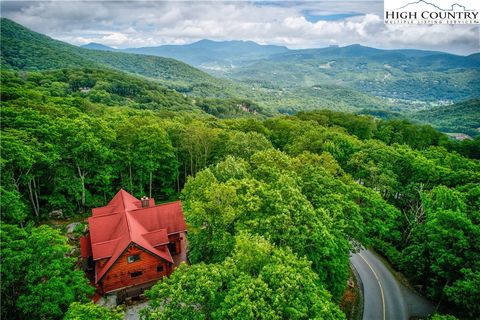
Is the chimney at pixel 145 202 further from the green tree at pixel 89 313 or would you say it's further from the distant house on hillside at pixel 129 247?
the green tree at pixel 89 313

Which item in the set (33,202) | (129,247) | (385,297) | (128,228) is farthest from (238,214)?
(33,202)

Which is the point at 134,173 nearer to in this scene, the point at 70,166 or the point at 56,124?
the point at 70,166

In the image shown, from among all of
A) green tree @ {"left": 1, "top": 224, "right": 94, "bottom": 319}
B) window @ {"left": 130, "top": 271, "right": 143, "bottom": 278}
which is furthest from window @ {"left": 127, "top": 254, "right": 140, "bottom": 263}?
green tree @ {"left": 1, "top": 224, "right": 94, "bottom": 319}

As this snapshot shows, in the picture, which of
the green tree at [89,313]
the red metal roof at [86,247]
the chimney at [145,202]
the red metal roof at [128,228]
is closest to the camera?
the green tree at [89,313]

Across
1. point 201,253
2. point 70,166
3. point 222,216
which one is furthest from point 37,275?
point 70,166

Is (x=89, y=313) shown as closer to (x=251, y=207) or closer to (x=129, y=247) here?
(x=251, y=207)

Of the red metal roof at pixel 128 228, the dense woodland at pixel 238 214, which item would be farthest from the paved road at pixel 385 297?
the red metal roof at pixel 128 228

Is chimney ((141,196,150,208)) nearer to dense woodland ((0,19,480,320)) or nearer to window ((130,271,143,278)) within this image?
dense woodland ((0,19,480,320))
